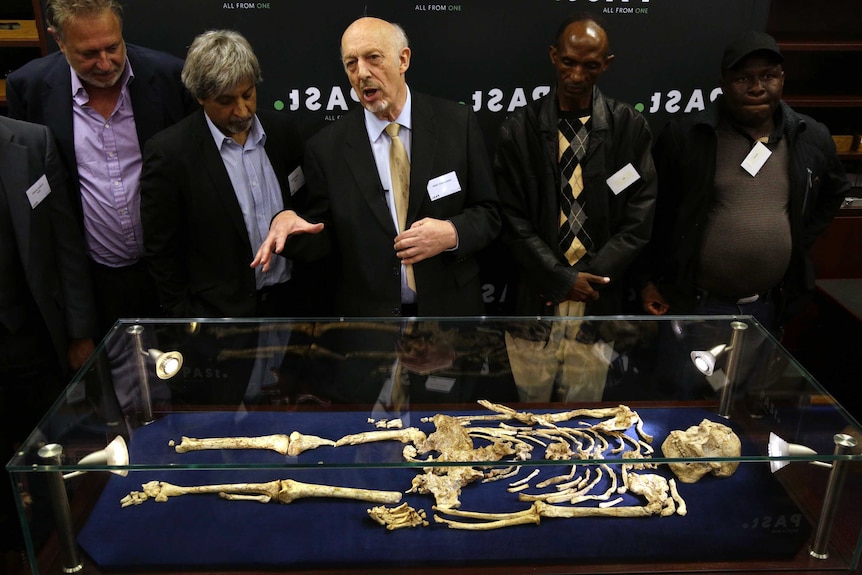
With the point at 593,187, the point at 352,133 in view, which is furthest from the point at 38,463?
the point at 593,187

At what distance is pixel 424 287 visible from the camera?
316 cm

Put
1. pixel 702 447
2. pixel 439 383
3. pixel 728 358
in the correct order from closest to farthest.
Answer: pixel 702 447 → pixel 439 383 → pixel 728 358

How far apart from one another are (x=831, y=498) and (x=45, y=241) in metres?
2.83

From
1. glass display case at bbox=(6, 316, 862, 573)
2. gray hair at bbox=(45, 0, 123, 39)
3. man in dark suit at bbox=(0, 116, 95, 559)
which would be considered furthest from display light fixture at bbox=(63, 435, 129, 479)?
gray hair at bbox=(45, 0, 123, 39)

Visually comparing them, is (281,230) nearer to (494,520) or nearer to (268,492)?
(268,492)

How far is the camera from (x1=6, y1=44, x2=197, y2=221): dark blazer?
10.5ft

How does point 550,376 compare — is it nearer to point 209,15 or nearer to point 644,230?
point 644,230

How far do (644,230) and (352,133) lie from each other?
1340mm

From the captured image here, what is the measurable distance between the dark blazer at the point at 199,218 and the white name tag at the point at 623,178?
138 cm

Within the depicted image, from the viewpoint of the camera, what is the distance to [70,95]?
3193 mm

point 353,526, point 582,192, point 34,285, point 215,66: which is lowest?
point 353,526

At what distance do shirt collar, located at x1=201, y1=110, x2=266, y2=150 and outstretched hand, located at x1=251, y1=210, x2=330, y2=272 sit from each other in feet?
1.58

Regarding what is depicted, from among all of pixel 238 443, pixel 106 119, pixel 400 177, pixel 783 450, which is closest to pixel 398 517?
pixel 238 443

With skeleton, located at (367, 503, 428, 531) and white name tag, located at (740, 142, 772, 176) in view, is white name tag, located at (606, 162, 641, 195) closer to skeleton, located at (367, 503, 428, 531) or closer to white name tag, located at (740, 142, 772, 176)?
white name tag, located at (740, 142, 772, 176)
